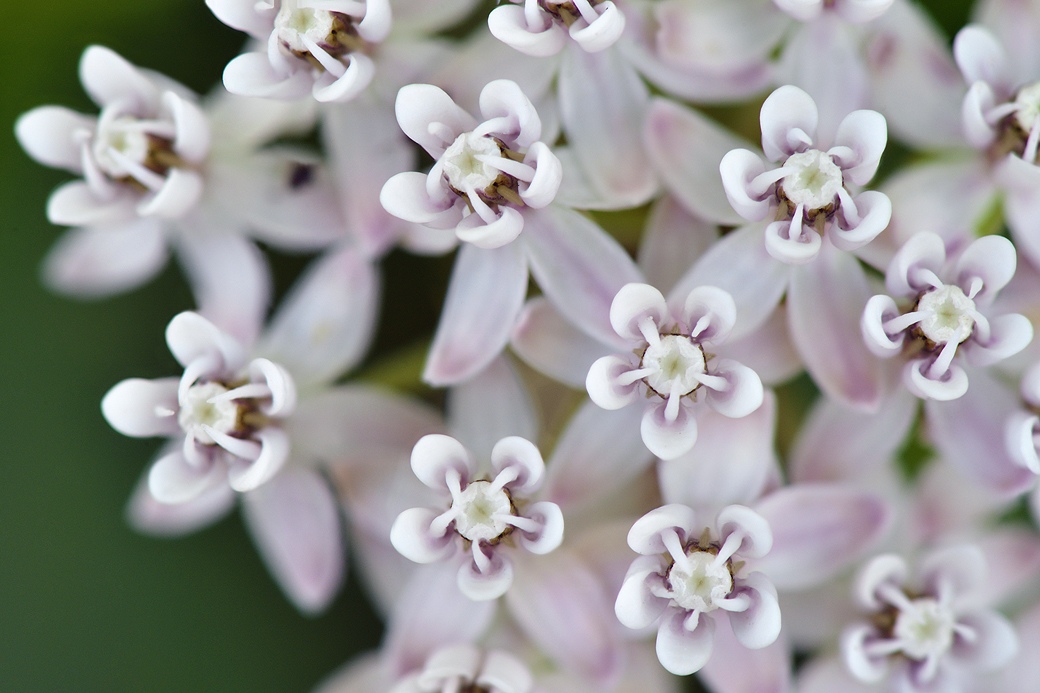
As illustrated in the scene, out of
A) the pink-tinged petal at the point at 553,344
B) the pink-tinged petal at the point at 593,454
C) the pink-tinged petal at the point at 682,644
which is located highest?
the pink-tinged petal at the point at 553,344

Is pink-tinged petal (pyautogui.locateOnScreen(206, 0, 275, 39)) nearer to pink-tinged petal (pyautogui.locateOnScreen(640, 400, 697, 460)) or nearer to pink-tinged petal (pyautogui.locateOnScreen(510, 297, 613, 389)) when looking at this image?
pink-tinged petal (pyautogui.locateOnScreen(510, 297, 613, 389))

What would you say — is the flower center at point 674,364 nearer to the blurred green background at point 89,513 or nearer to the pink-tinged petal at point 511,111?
the pink-tinged petal at point 511,111

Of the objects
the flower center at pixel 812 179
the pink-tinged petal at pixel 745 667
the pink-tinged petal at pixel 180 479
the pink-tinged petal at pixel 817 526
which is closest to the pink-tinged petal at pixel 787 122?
the flower center at pixel 812 179

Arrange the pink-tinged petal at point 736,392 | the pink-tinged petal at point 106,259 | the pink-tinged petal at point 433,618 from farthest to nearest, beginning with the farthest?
the pink-tinged petal at point 106,259, the pink-tinged petal at point 433,618, the pink-tinged petal at point 736,392

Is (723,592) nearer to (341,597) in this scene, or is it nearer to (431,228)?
(431,228)

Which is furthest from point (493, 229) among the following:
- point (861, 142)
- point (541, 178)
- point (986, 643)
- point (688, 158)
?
point (986, 643)

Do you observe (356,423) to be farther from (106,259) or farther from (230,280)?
(106,259)
